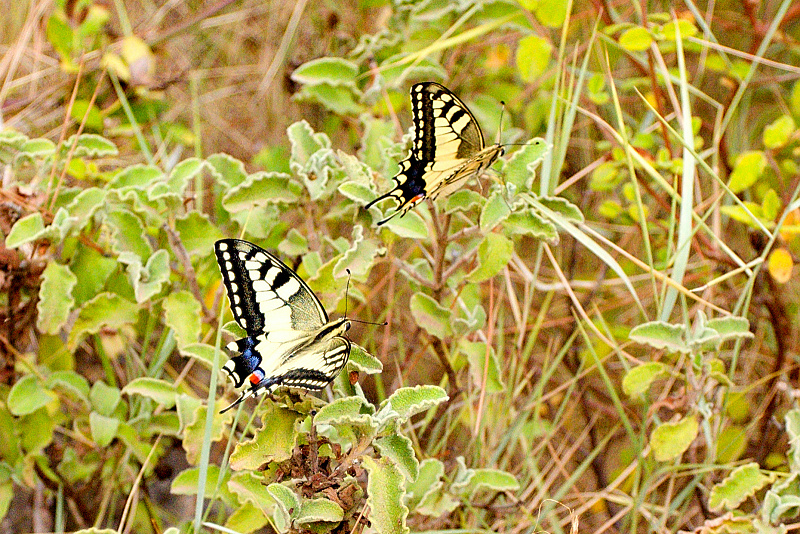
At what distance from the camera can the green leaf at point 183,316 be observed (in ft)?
4.86

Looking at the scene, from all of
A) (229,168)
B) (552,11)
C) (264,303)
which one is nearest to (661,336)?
(264,303)

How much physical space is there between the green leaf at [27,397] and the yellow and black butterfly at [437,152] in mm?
836

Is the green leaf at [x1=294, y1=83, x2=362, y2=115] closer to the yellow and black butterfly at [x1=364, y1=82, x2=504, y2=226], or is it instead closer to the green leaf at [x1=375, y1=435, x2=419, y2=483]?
the yellow and black butterfly at [x1=364, y1=82, x2=504, y2=226]

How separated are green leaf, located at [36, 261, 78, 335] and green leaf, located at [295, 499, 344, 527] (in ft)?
2.26

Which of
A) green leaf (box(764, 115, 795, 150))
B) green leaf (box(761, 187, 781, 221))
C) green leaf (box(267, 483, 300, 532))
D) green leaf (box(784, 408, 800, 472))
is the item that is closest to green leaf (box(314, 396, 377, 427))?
green leaf (box(267, 483, 300, 532))

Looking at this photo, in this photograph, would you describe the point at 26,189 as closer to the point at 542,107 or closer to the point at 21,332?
the point at 21,332

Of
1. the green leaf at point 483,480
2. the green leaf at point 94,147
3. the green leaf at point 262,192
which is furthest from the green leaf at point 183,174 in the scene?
the green leaf at point 483,480

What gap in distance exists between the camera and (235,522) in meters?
1.36

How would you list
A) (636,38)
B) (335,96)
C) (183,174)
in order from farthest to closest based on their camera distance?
(335,96), (636,38), (183,174)

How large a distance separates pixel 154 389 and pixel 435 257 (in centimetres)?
64

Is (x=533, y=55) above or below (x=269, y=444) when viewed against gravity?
above

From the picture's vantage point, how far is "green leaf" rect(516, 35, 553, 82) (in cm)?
184

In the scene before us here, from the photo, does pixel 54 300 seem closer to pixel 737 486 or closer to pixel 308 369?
pixel 308 369

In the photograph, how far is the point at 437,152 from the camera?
1.37 m
